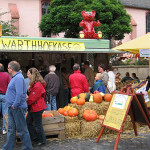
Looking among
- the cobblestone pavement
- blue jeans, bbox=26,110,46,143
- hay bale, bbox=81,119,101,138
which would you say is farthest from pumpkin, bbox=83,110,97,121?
blue jeans, bbox=26,110,46,143

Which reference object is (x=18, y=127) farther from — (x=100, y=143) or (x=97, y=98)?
(x=97, y=98)

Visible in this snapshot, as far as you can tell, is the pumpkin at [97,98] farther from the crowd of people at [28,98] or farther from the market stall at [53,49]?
the market stall at [53,49]

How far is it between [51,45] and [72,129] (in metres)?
4.36

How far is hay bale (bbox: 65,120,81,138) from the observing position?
6395mm

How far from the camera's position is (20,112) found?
4.88m

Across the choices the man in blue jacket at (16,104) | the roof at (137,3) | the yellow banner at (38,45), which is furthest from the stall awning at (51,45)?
the roof at (137,3)

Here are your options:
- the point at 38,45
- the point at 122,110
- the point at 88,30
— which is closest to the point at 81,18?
the point at 88,30

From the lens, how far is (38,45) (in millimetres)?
9648

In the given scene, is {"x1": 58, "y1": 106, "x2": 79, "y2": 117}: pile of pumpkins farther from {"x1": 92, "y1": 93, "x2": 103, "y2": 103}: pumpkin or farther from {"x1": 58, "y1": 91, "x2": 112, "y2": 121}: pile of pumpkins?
{"x1": 92, "y1": 93, "x2": 103, "y2": 103}: pumpkin

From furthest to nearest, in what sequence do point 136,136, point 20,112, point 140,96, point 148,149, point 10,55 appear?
point 10,55 < point 136,136 < point 140,96 < point 148,149 < point 20,112

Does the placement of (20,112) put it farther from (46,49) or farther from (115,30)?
(115,30)

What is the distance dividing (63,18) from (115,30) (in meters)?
4.78

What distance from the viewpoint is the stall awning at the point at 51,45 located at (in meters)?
9.16

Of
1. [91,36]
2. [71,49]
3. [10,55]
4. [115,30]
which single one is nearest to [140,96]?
[71,49]
